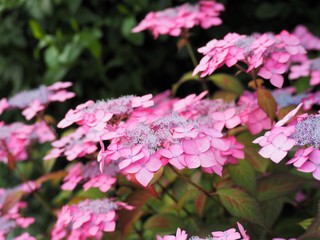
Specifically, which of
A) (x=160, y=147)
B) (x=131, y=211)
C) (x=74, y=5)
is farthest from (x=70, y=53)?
(x=160, y=147)

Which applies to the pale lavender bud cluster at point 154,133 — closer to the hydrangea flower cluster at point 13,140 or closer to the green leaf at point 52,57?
the hydrangea flower cluster at point 13,140

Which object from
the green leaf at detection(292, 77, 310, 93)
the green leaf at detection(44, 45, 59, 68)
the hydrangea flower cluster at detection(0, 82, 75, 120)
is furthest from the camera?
the green leaf at detection(44, 45, 59, 68)

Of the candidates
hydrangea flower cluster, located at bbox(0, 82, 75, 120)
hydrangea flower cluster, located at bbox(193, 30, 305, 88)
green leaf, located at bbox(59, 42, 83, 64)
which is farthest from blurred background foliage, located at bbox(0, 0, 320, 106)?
hydrangea flower cluster, located at bbox(193, 30, 305, 88)

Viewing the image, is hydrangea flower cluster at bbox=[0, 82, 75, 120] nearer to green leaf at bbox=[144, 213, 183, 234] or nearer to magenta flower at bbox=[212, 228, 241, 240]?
green leaf at bbox=[144, 213, 183, 234]

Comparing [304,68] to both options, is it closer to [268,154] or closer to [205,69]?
[205,69]

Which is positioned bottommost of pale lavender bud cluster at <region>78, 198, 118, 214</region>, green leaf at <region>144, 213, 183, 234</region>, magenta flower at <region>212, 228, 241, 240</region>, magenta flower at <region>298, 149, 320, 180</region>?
green leaf at <region>144, 213, 183, 234</region>

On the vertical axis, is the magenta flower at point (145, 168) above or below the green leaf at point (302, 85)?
above

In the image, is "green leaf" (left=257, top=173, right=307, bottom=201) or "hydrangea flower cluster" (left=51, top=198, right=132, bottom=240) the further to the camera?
"green leaf" (left=257, top=173, right=307, bottom=201)

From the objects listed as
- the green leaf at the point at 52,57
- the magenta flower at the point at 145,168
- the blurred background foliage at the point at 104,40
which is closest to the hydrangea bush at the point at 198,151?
the magenta flower at the point at 145,168

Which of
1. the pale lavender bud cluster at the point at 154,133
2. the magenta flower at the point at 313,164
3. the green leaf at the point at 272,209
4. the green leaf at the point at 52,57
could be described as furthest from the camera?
the green leaf at the point at 52,57
